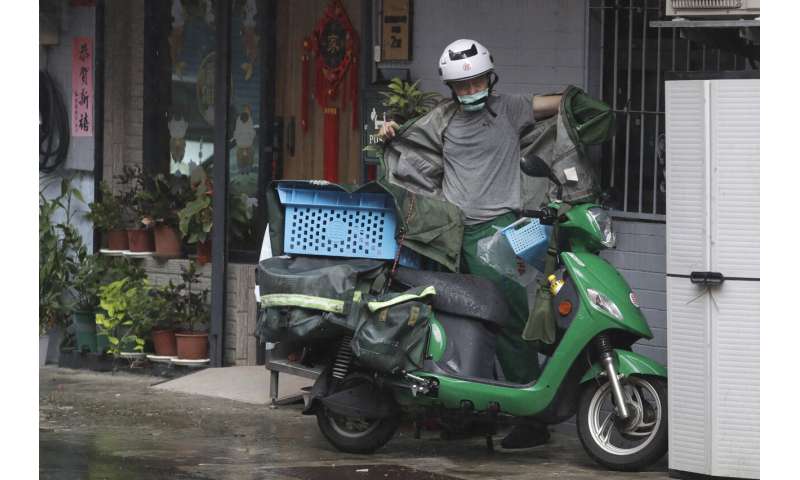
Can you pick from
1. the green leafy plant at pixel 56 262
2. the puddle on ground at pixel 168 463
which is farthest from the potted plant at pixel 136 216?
the puddle on ground at pixel 168 463

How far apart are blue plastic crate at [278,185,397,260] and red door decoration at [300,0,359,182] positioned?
250 centimetres

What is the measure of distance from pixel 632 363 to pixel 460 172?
1.76 metres

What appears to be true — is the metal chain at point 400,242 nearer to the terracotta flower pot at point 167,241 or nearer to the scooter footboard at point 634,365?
the scooter footboard at point 634,365

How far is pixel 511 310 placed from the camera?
913 cm

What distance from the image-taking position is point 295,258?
9.06 m

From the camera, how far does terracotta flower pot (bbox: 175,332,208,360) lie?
1194cm

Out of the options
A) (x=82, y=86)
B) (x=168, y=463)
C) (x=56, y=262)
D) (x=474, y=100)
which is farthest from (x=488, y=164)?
(x=82, y=86)

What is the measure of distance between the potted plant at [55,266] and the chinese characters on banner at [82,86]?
1.72 ft

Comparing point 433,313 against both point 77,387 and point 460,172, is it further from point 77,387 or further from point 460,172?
point 77,387

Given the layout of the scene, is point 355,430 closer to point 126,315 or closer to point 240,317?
point 240,317

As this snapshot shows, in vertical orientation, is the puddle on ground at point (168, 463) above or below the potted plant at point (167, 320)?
below

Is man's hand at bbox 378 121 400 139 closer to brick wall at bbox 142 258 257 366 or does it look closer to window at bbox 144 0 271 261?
window at bbox 144 0 271 261

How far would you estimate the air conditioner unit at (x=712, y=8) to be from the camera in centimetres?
771
